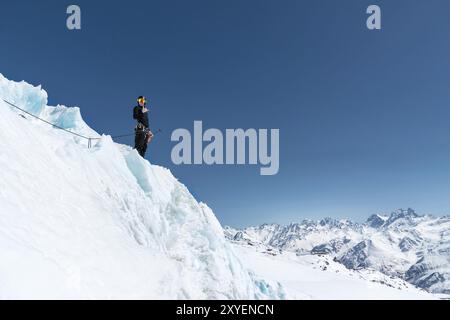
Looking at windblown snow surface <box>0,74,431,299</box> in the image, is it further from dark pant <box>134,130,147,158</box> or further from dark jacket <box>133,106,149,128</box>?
dark jacket <box>133,106,149,128</box>

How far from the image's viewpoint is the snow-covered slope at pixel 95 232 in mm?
8000

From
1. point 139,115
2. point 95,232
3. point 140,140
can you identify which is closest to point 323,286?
point 140,140

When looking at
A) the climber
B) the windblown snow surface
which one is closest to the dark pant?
the climber

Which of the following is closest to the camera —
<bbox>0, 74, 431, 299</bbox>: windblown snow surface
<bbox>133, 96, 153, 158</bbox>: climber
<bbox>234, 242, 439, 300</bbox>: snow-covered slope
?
<bbox>0, 74, 431, 299</bbox>: windblown snow surface

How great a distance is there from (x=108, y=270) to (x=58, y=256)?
1.25 meters

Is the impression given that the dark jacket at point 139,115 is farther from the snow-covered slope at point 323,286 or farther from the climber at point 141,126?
the snow-covered slope at point 323,286

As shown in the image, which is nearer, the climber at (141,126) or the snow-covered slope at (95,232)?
the snow-covered slope at (95,232)

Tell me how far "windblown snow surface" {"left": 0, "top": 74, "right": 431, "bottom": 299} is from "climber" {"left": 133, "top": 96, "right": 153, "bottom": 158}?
7.14 ft

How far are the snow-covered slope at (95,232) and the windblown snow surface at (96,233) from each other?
0.03 metres

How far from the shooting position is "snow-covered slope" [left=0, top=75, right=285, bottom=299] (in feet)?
26.2

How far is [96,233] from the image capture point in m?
10.6

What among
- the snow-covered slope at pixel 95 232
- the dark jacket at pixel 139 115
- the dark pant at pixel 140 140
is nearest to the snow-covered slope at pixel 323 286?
the snow-covered slope at pixel 95 232
